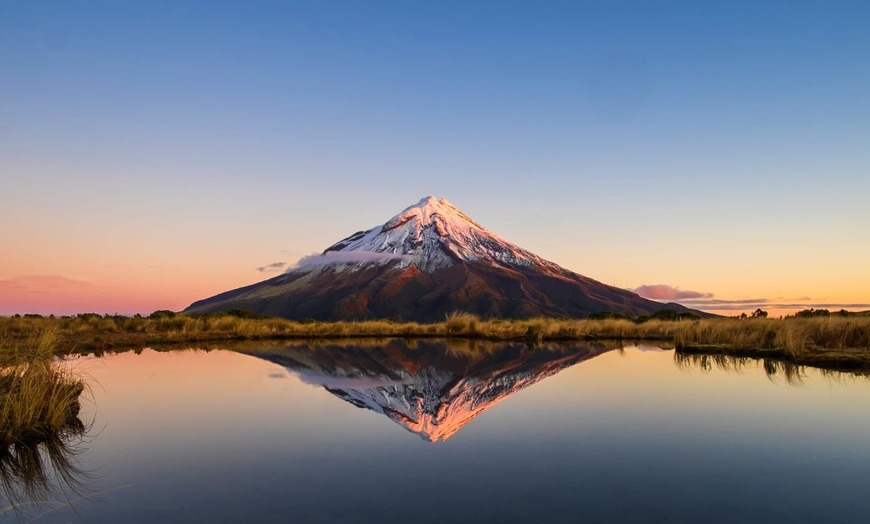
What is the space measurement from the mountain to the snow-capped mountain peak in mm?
313

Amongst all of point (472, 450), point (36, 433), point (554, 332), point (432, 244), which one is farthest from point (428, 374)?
point (432, 244)

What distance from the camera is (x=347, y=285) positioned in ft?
483

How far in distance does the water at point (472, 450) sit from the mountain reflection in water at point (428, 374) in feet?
0.33

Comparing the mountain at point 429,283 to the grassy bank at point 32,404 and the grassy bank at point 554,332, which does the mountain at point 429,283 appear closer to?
the grassy bank at point 554,332

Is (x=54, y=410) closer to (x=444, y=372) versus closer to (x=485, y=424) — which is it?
(x=485, y=424)

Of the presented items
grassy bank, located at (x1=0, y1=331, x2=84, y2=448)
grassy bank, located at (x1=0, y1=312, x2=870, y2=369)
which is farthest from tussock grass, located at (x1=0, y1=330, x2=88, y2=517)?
grassy bank, located at (x1=0, y1=312, x2=870, y2=369)

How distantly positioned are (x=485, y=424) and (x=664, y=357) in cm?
1208

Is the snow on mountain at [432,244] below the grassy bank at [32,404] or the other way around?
the other way around

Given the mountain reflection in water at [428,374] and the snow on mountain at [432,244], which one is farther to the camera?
the snow on mountain at [432,244]

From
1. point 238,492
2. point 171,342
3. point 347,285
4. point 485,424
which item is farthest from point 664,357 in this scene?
point 347,285

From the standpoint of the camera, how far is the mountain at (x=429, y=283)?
129 meters

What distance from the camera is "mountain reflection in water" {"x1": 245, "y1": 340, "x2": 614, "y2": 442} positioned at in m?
9.13

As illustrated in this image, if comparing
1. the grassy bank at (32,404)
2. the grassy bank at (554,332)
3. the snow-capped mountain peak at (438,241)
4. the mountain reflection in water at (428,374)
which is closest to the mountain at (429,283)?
the snow-capped mountain peak at (438,241)

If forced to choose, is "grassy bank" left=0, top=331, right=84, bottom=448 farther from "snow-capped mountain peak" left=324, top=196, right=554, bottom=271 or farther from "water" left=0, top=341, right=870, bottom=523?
"snow-capped mountain peak" left=324, top=196, right=554, bottom=271
